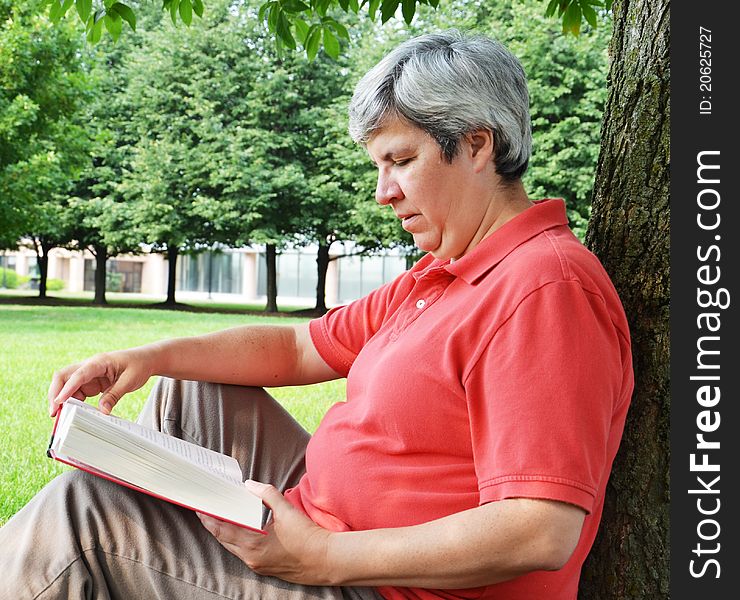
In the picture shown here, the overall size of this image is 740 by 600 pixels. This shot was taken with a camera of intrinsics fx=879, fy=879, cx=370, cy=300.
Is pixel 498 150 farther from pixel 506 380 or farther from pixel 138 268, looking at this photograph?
pixel 138 268

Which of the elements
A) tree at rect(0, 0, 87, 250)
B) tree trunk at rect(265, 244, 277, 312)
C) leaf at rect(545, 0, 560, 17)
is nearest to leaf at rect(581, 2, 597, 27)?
leaf at rect(545, 0, 560, 17)

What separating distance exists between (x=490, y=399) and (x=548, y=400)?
0.10m

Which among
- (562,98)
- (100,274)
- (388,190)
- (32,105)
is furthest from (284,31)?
(100,274)

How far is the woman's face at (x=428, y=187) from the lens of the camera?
1.65 m

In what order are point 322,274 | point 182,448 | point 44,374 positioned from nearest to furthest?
point 182,448 → point 44,374 → point 322,274

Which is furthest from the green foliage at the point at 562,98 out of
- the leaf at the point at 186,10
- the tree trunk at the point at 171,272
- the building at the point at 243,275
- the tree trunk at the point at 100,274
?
the leaf at the point at 186,10

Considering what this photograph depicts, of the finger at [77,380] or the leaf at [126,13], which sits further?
the leaf at [126,13]

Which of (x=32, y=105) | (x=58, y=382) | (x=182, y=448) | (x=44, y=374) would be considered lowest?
(x=44, y=374)

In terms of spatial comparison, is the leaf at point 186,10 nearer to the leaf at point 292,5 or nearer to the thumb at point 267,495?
the leaf at point 292,5

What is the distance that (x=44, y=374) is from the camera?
800 cm

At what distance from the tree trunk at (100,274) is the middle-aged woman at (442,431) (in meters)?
22.1

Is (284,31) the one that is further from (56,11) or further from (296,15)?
(56,11)

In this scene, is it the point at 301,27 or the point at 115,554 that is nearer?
the point at 115,554

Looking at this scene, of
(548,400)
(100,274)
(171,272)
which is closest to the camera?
(548,400)
